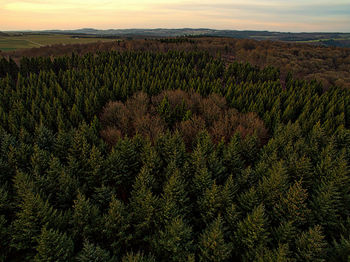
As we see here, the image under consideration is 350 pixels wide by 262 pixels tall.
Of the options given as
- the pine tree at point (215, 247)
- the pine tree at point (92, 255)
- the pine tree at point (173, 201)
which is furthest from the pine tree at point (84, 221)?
the pine tree at point (215, 247)

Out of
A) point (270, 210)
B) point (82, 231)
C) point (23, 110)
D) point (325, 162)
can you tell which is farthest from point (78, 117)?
point (325, 162)

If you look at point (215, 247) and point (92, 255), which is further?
point (215, 247)

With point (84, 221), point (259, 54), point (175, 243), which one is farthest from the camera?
point (259, 54)

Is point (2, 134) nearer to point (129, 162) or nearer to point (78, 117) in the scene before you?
point (78, 117)

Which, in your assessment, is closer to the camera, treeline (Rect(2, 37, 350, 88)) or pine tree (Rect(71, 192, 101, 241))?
pine tree (Rect(71, 192, 101, 241))

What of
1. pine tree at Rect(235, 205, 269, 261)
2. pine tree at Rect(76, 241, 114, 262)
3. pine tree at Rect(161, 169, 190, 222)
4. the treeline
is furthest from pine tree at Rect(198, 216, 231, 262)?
the treeline

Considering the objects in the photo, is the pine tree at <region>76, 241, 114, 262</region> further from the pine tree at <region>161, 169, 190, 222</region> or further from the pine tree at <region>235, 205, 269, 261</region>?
the pine tree at <region>235, 205, 269, 261</region>

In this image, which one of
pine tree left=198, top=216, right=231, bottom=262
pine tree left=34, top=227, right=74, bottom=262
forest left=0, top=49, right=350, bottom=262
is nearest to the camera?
pine tree left=34, top=227, right=74, bottom=262

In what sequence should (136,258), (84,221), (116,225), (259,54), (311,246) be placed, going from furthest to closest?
(259,54) < (116,225) < (84,221) < (311,246) < (136,258)

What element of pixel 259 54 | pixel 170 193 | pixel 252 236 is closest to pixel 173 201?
pixel 170 193

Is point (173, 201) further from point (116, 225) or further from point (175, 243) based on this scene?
point (116, 225)

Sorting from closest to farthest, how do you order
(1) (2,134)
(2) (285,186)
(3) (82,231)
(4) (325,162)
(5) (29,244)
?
1. (5) (29,244)
2. (3) (82,231)
3. (2) (285,186)
4. (4) (325,162)
5. (1) (2,134)
